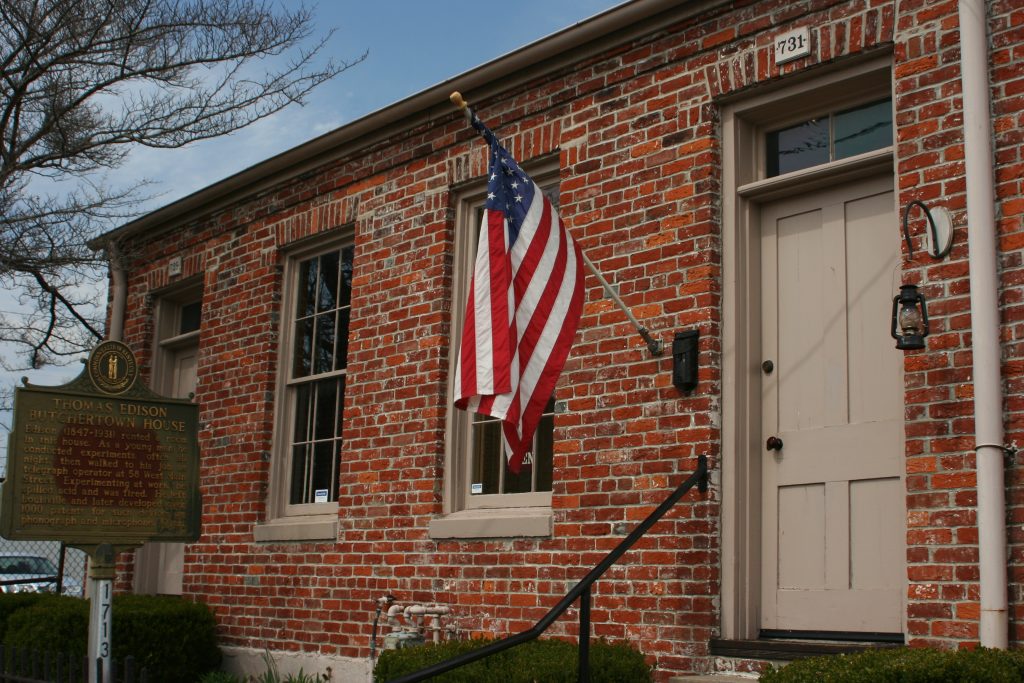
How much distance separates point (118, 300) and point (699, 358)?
7163 mm

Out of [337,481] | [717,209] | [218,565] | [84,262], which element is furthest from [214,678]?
[717,209]

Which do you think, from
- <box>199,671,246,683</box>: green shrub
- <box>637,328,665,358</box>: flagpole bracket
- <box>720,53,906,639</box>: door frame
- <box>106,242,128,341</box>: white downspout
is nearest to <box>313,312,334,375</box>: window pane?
<box>199,671,246,683</box>: green shrub

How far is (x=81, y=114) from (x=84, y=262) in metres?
1.51

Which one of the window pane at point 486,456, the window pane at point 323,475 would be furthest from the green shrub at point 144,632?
the window pane at point 486,456

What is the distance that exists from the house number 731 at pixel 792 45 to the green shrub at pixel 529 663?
3138 millimetres

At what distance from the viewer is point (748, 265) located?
21.1 ft

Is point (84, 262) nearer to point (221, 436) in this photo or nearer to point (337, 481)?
point (221, 436)

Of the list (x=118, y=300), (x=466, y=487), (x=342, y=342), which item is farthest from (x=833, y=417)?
(x=118, y=300)

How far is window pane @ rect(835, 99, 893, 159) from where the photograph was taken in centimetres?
605

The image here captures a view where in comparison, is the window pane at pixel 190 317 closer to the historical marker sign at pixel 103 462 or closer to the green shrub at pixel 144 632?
the green shrub at pixel 144 632

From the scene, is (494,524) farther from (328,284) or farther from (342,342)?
(328,284)

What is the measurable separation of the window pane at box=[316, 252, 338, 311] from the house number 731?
4.23 metres

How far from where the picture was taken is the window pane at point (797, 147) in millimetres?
6323

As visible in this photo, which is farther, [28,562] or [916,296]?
[28,562]
